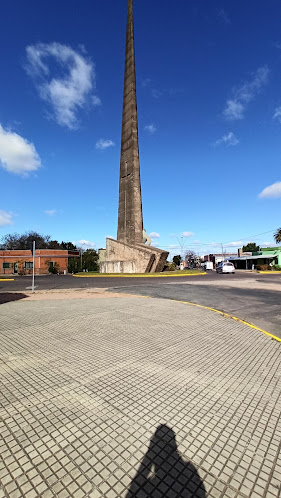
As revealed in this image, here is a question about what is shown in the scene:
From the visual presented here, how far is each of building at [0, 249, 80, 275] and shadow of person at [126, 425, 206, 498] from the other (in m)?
50.4

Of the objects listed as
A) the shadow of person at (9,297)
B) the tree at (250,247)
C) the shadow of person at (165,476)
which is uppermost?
the tree at (250,247)

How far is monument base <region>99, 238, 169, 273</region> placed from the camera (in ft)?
91.9

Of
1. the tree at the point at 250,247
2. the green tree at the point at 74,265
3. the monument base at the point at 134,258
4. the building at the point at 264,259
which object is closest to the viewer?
the monument base at the point at 134,258

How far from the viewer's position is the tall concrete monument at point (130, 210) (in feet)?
94.7

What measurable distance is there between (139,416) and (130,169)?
3175 centimetres

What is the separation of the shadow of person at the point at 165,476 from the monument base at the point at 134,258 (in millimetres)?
25521

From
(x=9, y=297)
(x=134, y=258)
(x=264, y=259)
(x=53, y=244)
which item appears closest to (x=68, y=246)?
(x=53, y=244)

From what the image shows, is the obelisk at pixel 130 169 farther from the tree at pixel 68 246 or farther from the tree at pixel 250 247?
the tree at pixel 250 247

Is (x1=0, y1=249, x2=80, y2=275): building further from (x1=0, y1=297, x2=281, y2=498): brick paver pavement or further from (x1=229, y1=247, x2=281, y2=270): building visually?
(x1=0, y1=297, x2=281, y2=498): brick paver pavement

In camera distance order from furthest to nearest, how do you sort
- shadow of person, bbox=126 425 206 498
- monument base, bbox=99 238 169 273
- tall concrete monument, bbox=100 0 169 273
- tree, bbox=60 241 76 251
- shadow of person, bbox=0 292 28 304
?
tree, bbox=60 241 76 251, tall concrete monument, bbox=100 0 169 273, monument base, bbox=99 238 169 273, shadow of person, bbox=0 292 28 304, shadow of person, bbox=126 425 206 498

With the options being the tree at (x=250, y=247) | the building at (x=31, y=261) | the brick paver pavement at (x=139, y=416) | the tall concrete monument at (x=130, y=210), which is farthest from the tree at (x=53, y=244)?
the brick paver pavement at (x=139, y=416)

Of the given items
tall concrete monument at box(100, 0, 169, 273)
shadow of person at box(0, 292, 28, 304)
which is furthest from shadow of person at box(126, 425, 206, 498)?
tall concrete monument at box(100, 0, 169, 273)

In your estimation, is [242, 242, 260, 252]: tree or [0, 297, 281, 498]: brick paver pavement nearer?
[0, 297, 281, 498]: brick paver pavement

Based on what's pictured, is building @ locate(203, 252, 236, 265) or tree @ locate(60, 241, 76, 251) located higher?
tree @ locate(60, 241, 76, 251)
